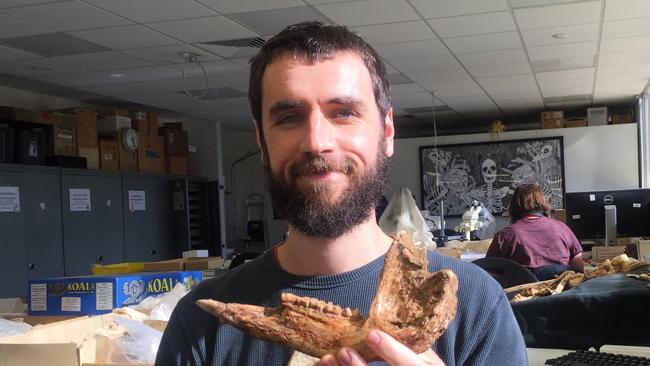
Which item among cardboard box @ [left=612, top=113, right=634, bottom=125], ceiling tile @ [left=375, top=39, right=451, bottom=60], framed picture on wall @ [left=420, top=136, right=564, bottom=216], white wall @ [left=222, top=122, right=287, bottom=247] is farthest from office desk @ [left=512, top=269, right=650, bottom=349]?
white wall @ [left=222, top=122, right=287, bottom=247]

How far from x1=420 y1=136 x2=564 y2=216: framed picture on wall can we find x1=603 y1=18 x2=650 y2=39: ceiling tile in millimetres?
4179

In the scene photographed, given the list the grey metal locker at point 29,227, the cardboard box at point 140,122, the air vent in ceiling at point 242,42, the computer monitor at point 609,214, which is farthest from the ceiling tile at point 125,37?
the computer monitor at point 609,214

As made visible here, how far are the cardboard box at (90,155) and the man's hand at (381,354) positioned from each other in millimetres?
6608

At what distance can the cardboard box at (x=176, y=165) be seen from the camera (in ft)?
27.3

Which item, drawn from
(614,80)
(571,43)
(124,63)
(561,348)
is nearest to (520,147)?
(614,80)

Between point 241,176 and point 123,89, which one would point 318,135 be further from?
point 241,176

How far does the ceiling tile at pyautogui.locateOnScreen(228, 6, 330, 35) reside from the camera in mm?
4211

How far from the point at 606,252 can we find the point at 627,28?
6.13 ft

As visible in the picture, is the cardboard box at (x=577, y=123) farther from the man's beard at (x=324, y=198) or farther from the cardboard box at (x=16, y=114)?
the man's beard at (x=324, y=198)

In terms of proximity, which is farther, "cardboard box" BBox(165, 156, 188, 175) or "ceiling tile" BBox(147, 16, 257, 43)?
"cardboard box" BBox(165, 156, 188, 175)

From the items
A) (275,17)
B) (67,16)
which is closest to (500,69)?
(275,17)

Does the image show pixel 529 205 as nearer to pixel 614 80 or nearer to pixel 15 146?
pixel 614 80

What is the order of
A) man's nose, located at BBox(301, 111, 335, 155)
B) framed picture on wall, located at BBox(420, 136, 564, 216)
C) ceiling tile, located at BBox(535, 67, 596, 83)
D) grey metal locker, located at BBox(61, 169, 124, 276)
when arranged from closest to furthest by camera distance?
man's nose, located at BBox(301, 111, 335, 155) → grey metal locker, located at BBox(61, 169, 124, 276) → ceiling tile, located at BBox(535, 67, 596, 83) → framed picture on wall, located at BBox(420, 136, 564, 216)

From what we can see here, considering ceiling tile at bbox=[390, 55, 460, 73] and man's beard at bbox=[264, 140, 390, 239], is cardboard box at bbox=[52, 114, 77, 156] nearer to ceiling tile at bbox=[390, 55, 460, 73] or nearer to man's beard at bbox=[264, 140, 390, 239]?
ceiling tile at bbox=[390, 55, 460, 73]
